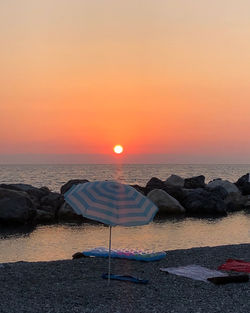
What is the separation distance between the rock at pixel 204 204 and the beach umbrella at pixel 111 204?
78.1 feet

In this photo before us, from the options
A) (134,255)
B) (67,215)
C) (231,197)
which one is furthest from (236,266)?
(231,197)

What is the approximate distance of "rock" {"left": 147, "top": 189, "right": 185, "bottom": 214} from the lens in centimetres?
3272

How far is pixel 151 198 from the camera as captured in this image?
32.9m

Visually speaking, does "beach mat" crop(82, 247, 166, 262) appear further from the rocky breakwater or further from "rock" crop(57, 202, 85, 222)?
"rock" crop(57, 202, 85, 222)

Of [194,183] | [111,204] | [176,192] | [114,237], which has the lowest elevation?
[114,237]

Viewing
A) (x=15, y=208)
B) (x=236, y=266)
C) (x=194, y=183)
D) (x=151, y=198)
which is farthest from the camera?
(x=194, y=183)

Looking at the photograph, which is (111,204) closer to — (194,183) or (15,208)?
(15,208)

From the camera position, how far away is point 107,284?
1035 cm

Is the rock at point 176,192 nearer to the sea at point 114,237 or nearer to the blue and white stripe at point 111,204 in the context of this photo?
the sea at point 114,237

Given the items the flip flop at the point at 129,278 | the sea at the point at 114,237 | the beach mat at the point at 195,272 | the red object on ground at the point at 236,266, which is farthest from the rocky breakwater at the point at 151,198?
the flip flop at the point at 129,278

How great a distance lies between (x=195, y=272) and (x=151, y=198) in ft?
69.4

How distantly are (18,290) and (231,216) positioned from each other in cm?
2461

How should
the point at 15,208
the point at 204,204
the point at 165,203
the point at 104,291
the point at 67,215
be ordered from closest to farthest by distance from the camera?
the point at 104,291 → the point at 15,208 → the point at 67,215 → the point at 165,203 → the point at 204,204

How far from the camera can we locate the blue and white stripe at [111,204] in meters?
9.38
